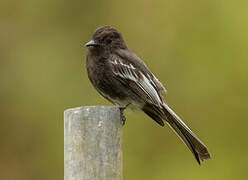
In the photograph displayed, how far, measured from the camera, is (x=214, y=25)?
1027 centimetres

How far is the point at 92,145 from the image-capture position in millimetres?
4984

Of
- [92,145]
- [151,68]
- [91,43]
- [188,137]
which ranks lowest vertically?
[92,145]

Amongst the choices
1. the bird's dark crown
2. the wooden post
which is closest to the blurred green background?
the bird's dark crown

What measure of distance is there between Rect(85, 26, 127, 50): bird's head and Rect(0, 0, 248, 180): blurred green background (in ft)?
7.26

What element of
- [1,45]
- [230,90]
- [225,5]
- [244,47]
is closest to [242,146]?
[230,90]

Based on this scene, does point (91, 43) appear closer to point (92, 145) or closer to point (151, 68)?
point (92, 145)

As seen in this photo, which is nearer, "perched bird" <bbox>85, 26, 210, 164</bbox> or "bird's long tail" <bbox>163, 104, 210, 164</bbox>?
"bird's long tail" <bbox>163, 104, 210, 164</bbox>

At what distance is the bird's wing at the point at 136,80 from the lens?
700 centimetres

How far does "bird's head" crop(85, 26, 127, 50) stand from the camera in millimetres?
7214

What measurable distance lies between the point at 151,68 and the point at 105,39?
280 cm

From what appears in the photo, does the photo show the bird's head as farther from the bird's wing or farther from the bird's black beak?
the bird's wing

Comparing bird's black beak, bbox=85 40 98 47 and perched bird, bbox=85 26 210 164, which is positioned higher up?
bird's black beak, bbox=85 40 98 47

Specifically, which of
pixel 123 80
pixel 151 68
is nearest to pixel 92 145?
pixel 123 80

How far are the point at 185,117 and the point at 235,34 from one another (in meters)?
1.50
